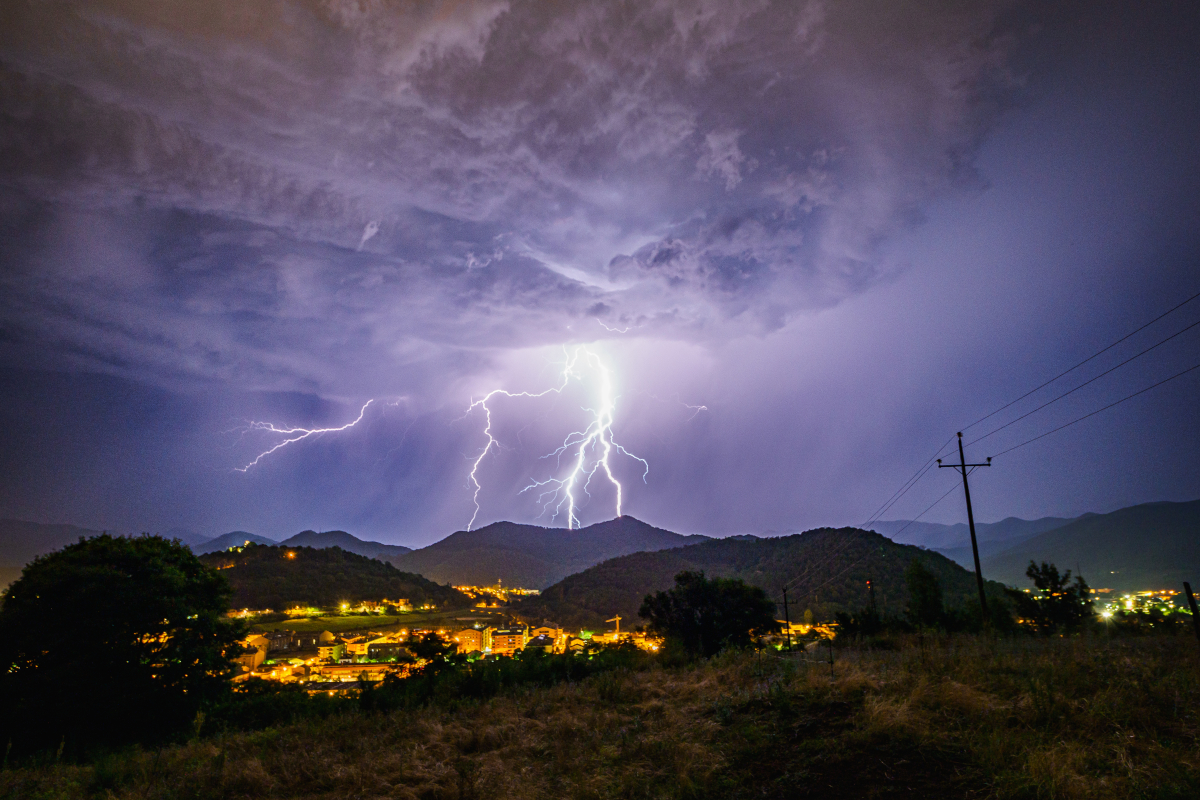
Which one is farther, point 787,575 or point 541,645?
point 787,575

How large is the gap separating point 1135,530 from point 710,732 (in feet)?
512

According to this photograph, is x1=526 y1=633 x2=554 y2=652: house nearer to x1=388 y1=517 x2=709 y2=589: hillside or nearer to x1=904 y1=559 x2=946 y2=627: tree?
x1=904 y1=559 x2=946 y2=627: tree

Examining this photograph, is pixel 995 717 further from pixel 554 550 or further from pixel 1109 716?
pixel 554 550

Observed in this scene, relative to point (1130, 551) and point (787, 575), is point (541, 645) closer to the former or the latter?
point (787, 575)

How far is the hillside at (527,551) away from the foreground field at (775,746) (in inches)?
4038

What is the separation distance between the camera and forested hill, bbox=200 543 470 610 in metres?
58.2

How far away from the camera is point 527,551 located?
124m

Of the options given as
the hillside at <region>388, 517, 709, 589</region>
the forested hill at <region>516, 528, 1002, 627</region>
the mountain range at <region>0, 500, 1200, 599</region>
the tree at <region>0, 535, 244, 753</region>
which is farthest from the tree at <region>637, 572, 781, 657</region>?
the hillside at <region>388, 517, 709, 589</region>

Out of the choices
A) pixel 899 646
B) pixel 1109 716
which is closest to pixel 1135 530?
pixel 899 646

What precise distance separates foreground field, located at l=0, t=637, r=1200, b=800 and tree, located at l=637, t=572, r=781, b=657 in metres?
23.3

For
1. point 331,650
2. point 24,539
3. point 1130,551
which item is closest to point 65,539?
point 24,539

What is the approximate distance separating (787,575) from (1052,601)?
140ft

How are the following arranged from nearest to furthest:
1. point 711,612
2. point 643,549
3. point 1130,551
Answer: point 711,612 < point 1130,551 < point 643,549

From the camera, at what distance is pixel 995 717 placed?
5.30 meters
